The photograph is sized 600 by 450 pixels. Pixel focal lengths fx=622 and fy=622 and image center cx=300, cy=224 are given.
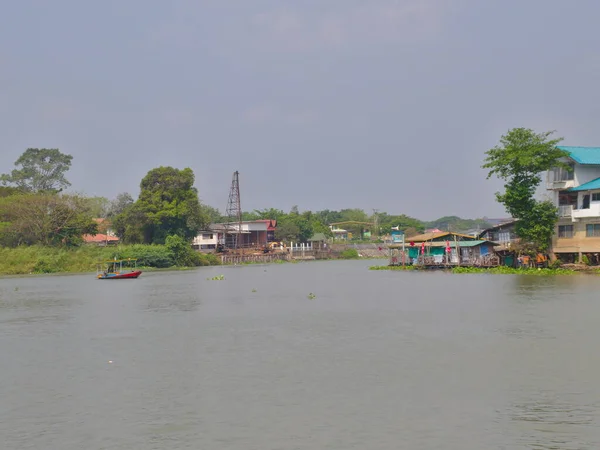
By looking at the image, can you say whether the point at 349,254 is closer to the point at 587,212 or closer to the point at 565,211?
the point at 565,211

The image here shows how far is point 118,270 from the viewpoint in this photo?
56750 millimetres

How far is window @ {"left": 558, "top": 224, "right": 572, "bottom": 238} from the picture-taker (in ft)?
132

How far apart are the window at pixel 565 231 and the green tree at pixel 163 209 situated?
3922 cm

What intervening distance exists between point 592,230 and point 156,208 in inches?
1727

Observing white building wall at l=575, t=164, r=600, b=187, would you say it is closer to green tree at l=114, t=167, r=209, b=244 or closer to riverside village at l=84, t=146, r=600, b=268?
riverside village at l=84, t=146, r=600, b=268

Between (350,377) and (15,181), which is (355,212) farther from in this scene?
(350,377)

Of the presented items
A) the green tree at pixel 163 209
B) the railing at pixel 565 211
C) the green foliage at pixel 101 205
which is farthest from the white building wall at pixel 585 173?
the green foliage at pixel 101 205

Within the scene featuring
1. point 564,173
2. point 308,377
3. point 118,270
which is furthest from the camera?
point 118,270

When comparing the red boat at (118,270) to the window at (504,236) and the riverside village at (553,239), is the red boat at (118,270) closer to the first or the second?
the riverside village at (553,239)

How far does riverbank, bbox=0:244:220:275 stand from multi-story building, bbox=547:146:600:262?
128 feet

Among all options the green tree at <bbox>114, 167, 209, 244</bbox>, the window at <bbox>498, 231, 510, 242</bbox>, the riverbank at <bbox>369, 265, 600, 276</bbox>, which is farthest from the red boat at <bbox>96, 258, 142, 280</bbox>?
the window at <bbox>498, 231, 510, 242</bbox>

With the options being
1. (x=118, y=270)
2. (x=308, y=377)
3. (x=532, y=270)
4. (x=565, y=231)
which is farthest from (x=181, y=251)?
(x=308, y=377)

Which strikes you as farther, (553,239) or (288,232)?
(288,232)

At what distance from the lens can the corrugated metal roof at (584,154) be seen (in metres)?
39.7
